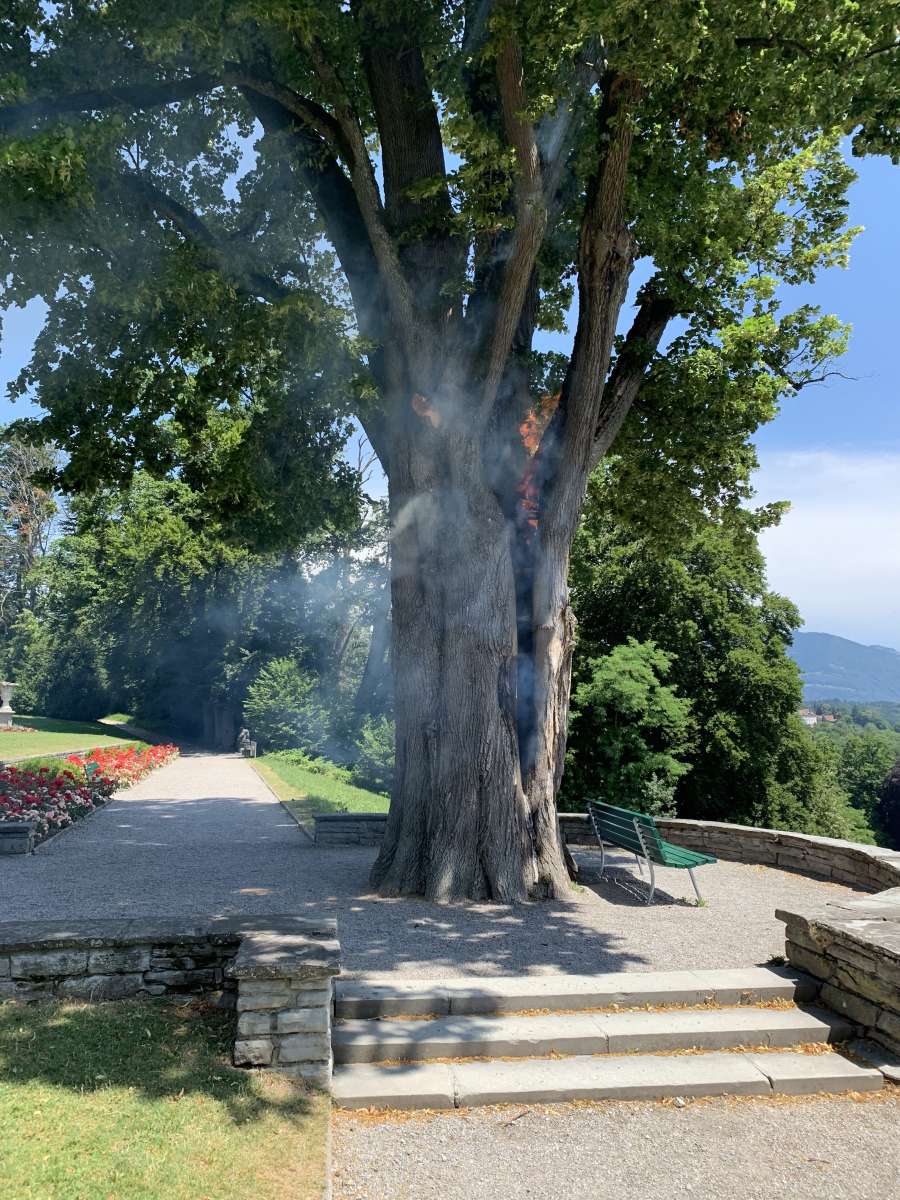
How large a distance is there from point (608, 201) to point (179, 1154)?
28.0 ft

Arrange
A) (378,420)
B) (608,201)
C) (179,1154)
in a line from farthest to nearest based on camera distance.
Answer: (378,420) < (608,201) < (179,1154)

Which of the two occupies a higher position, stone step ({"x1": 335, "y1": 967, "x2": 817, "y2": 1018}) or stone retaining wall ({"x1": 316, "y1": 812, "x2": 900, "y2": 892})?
stone retaining wall ({"x1": 316, "y1": 812, "x2": 900, "y2": 892})

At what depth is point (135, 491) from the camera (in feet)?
130

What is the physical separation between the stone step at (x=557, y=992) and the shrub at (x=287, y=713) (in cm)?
2973

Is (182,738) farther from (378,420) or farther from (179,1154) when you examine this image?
(179,1154)

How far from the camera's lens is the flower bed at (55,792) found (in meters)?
12.0

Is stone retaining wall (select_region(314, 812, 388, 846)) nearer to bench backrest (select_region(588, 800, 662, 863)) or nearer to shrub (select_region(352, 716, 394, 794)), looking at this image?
bench backrest (select_region(588, 800, 662, 863))

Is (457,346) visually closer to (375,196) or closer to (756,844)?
(375,196)

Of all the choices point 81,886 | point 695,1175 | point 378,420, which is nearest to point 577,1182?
point 695,1175

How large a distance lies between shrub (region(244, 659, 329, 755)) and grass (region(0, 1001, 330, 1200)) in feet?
99.3

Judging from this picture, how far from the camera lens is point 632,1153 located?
13.2ft

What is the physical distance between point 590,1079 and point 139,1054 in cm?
242

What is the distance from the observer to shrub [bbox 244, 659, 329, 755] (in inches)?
1373

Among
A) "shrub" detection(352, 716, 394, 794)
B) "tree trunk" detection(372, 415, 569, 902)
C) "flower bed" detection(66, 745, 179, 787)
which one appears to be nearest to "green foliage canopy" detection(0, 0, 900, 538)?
"tree trunk" detection(372, 415, 569, 902)
